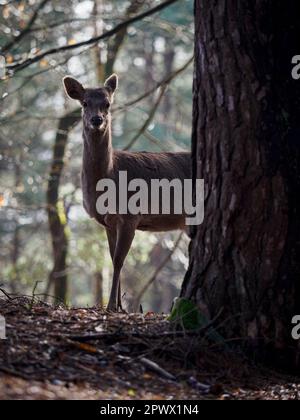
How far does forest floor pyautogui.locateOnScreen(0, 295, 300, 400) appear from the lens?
461cm

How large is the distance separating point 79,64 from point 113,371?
42.5ft

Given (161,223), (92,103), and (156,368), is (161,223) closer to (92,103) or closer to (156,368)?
(92,103)

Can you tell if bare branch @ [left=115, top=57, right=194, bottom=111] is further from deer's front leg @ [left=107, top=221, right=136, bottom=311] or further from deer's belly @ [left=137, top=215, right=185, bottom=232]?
deer's front leg @ [left=107, top=221, right=136, bottom=311]

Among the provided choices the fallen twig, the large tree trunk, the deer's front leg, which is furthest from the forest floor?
the deer's front leg

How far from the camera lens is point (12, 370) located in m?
4.62

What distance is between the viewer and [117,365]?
199 inches

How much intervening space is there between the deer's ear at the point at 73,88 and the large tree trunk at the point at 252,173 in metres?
3.35

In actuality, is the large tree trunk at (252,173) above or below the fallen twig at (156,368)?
above

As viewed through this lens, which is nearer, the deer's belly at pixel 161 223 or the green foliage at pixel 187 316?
the green foliage at pixel 187 316

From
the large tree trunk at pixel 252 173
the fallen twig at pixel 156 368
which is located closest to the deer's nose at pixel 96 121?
the large tree trunk at pixel 252 173

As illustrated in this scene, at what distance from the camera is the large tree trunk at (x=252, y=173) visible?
5594 millimetres

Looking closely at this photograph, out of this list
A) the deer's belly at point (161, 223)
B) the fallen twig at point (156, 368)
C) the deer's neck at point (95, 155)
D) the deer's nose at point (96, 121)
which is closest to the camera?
the fallen twig at point (156, 368)

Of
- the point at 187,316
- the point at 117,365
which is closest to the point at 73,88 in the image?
the point at 187,316

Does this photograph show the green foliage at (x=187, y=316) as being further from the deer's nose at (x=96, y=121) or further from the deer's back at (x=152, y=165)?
the deer's back at (x=152, y=165)
